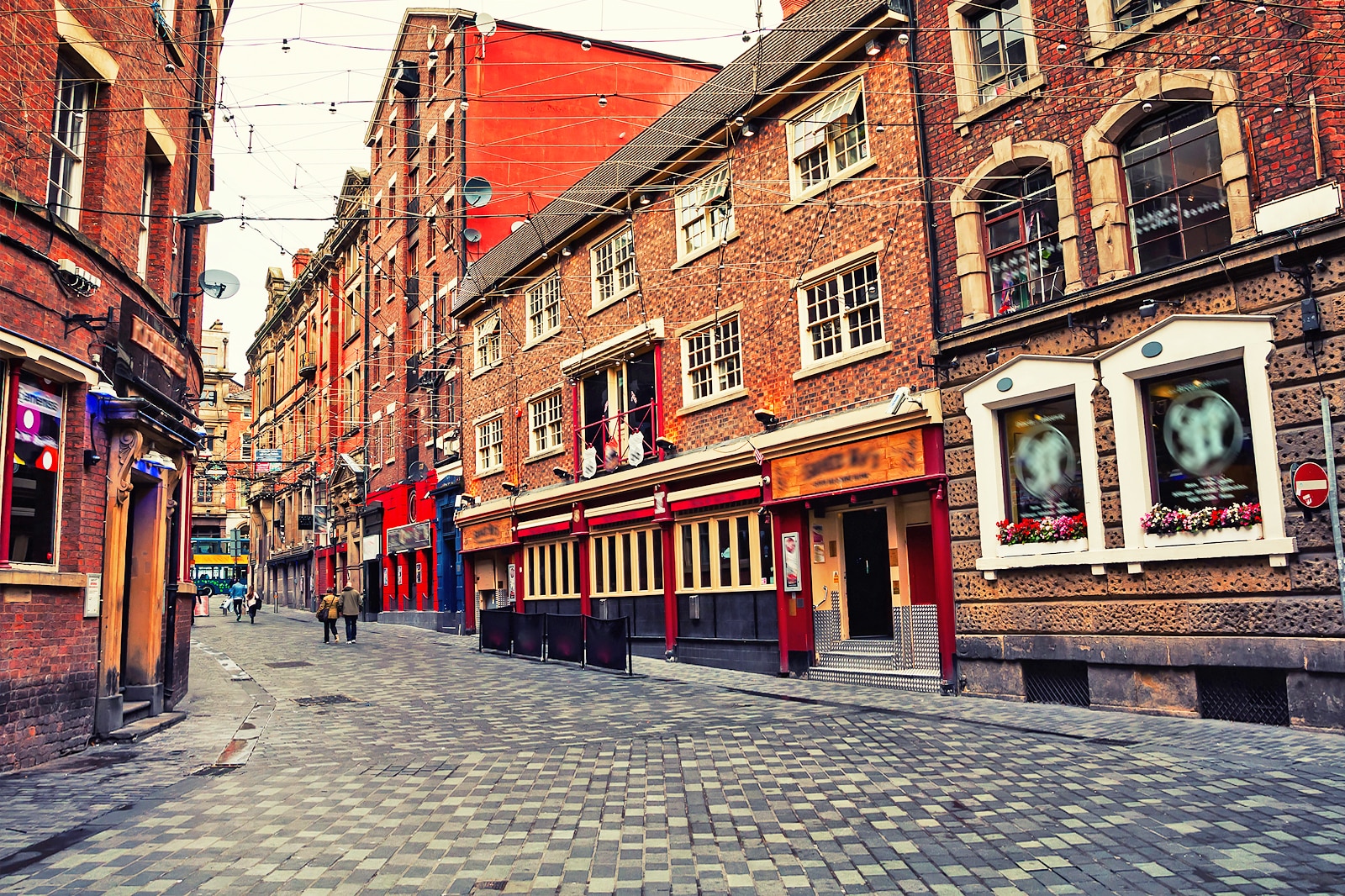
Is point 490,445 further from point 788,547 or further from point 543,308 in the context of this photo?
point 788,547

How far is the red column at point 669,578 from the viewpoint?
808 inches

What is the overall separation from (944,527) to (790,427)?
3621mm

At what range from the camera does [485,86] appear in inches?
1207

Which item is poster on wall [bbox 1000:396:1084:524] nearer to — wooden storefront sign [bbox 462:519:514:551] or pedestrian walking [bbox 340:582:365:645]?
wooden storefront sign [bbox 462:519:514:551]

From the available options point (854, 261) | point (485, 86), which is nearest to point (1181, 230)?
point (854, 261)

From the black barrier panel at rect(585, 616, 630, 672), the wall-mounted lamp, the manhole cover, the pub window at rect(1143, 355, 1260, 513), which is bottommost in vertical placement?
the manhole cover

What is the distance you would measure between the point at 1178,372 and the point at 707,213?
35.3ft

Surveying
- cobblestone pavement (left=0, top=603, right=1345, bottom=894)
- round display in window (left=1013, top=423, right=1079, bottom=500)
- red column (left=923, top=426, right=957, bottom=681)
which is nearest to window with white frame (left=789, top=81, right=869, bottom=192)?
red column (left=923, top=426, right=957, bottom=681)

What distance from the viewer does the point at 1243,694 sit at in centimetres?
1070

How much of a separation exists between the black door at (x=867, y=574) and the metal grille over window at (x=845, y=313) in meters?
3.07

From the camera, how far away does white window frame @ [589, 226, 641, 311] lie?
22391 mm

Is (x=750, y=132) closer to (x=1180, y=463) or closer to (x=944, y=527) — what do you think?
(x=944, y=527)

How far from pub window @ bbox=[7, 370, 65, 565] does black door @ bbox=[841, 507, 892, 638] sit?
1212cm

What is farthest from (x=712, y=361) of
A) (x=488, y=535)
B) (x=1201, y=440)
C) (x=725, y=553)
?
(x=488, y=535)
